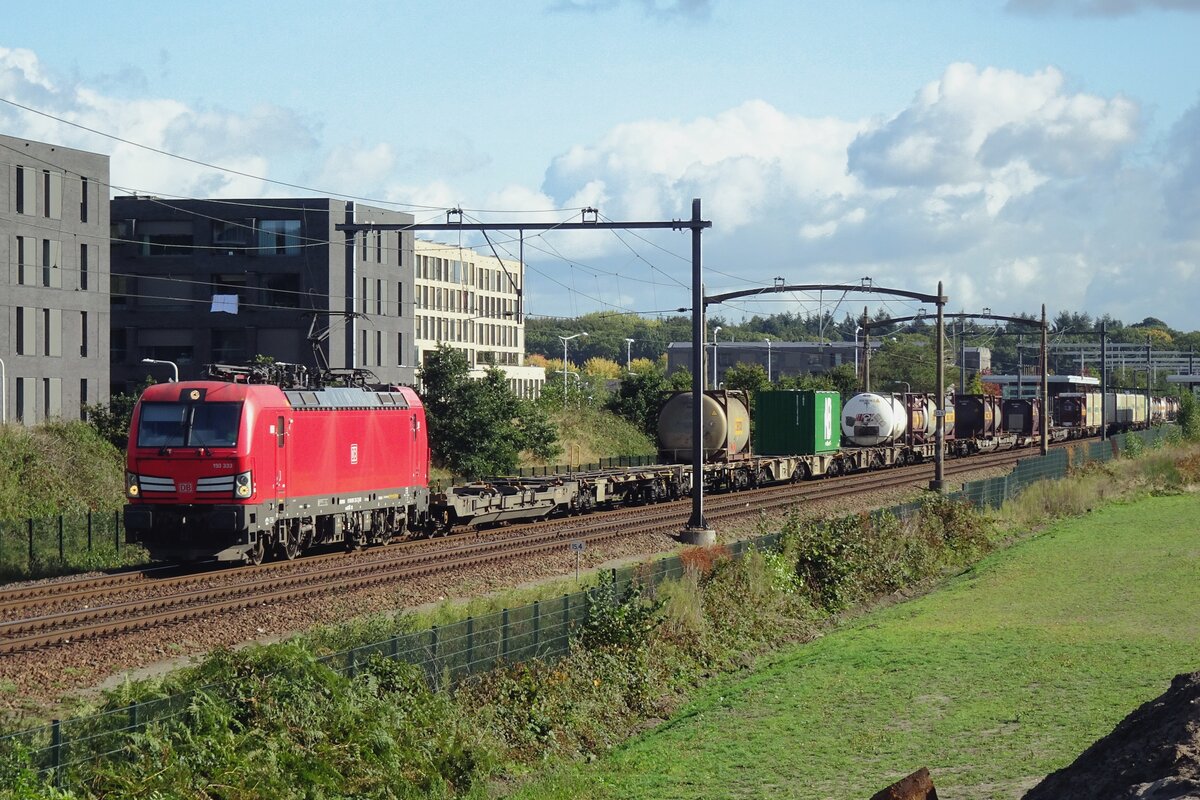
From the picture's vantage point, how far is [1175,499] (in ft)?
158

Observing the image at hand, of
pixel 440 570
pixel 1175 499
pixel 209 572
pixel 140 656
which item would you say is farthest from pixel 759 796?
pixel 1175 499

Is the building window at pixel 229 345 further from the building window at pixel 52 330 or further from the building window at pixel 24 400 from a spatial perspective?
the building window at pixel 24 400

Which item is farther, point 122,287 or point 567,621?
point 122,287

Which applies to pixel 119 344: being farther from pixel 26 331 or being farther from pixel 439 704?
pixel 439 704

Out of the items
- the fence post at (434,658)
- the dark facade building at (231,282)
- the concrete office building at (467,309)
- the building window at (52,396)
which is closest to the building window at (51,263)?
the building window at (52,396)

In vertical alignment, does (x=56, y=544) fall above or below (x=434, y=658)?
below

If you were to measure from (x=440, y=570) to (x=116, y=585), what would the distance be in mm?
6040

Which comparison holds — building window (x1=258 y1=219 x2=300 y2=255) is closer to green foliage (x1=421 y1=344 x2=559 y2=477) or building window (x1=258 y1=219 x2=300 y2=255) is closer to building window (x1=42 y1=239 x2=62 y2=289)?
building window (x1=42 y1=239 x2=62 y2=289)

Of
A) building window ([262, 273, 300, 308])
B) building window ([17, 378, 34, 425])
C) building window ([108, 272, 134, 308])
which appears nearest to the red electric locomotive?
building window ([17, 378, 34, 425])

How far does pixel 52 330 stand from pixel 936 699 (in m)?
51.2

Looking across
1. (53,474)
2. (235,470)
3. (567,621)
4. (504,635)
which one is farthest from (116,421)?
(504,635)

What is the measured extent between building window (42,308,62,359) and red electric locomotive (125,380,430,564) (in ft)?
114

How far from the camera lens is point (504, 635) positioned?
16.4 m

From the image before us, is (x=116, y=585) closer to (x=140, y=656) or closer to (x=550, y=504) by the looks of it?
(x=140, y=656)
